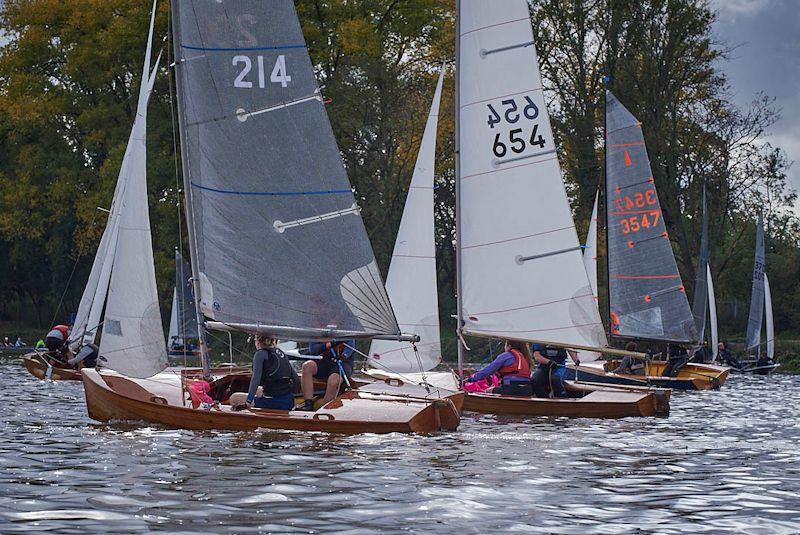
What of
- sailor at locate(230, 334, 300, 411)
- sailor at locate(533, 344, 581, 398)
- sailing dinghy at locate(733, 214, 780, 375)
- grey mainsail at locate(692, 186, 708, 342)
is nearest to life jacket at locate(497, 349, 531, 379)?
sailor at locate(533, 344, 581, 398)

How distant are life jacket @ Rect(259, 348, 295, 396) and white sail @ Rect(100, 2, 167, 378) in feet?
12.3

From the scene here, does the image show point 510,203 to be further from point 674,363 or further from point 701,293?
point 701,293

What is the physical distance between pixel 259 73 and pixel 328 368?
410 cm

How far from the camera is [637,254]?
1218 inches

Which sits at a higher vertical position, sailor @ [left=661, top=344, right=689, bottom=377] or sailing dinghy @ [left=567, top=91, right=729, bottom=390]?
sailing dinghy @ [left=567, top=91, right=729, bottom=390]

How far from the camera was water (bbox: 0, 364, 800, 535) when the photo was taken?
A: 9508mm

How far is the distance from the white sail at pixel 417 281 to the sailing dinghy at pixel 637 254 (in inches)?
286

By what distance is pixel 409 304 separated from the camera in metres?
24.6

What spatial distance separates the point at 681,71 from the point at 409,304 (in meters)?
22.1

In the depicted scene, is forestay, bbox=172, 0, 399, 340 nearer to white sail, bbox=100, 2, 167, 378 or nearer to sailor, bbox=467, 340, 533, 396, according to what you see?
white sail, bbox=100, 2, 167, 378

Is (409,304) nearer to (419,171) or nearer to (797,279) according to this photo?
(419,171)

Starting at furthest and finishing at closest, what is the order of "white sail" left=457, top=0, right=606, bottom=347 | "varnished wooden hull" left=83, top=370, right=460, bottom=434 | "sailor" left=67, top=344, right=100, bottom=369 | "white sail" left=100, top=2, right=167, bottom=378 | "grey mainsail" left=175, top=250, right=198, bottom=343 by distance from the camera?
"grey mainsail" left=175, top=250, right=198, bottom=343
"sailor" left=67, top=344, right=100, bottom=369
"white sail" left=457, top=0, right=606, bottom=347
"white sail" left=100, top=2, right=167, bottom=378
"varnished wooden hull" left=83, top=370, right=460, bottom=434

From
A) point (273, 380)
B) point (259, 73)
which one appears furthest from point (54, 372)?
point (273, 380)

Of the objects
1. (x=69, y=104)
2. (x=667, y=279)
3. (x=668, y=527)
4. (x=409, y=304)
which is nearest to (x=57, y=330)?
(x=409, y=304)
